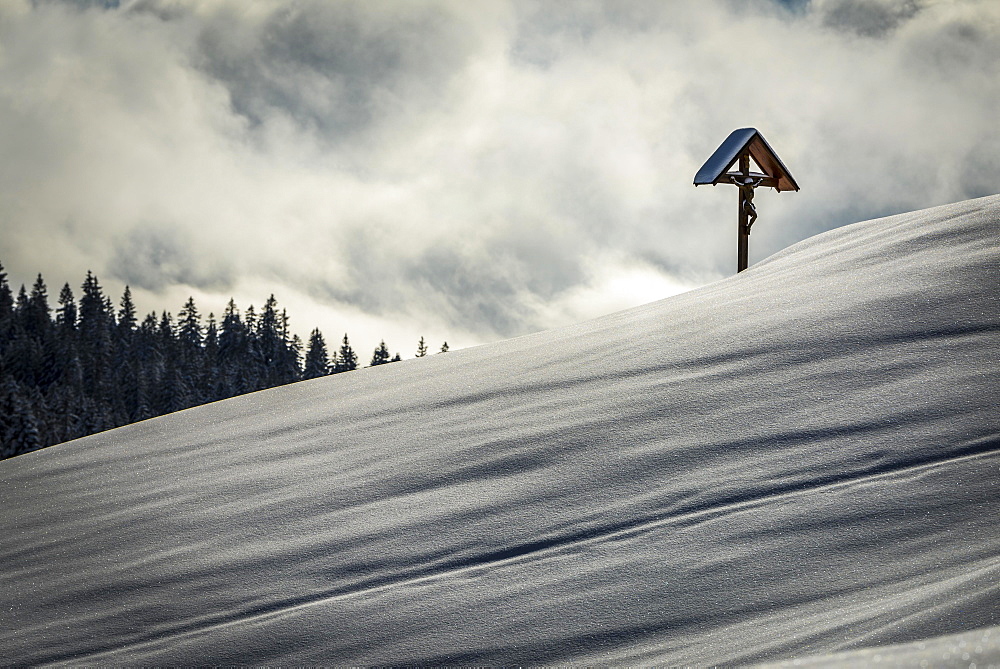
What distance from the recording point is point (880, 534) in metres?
1.84

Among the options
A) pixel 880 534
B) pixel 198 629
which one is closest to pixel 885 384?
pixel 880 534

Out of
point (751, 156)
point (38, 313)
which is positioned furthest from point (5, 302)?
point (751, 156)

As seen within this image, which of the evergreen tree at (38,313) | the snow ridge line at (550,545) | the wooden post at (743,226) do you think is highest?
the evergreen tree at (38,313)

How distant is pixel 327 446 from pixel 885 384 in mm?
2259

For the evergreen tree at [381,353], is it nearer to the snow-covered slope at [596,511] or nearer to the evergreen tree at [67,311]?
the evergreen tree at [67,311]

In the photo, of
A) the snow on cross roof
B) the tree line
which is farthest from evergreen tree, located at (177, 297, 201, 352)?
the snow on cross roof

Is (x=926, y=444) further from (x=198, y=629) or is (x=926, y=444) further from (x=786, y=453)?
(x=198, y=629)

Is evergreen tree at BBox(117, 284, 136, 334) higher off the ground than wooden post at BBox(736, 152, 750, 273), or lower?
higher

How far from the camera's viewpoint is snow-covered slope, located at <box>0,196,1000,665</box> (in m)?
1.76

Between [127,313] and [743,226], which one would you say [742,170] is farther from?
[127,313]

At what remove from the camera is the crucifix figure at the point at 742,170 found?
300 inches

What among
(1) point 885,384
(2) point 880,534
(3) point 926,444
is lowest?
(2) point 880,534

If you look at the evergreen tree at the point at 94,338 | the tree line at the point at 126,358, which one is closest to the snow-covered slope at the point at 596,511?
the tree line at the point at 126,358

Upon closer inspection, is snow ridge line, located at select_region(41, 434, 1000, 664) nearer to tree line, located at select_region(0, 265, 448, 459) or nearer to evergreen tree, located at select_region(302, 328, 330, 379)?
tree line, located at select_region(0, 265, 448, 459)
